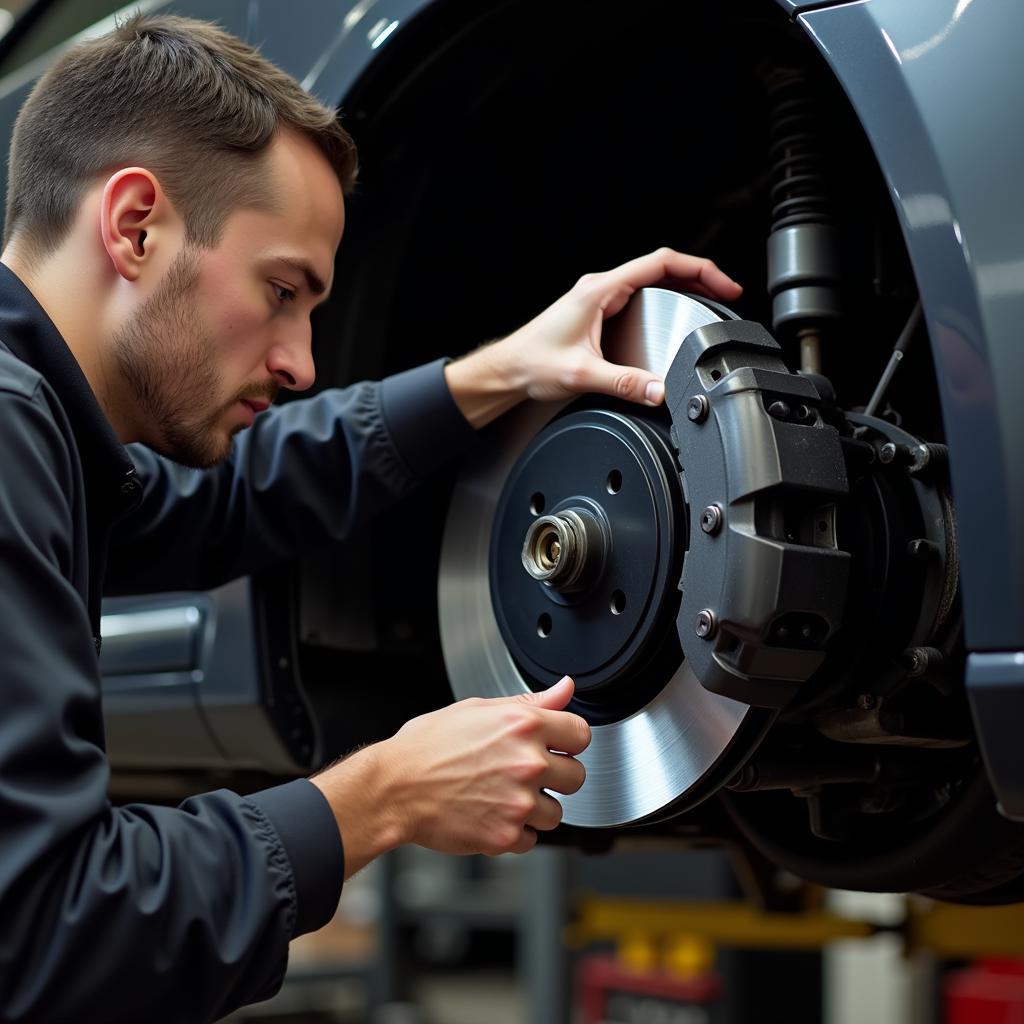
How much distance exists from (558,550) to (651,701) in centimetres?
12

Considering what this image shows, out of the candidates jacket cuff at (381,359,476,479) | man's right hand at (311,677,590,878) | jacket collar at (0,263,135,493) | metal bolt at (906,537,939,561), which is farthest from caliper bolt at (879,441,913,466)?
jacket collar at (0,263,135,493)

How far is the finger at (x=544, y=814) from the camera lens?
734 millimetres

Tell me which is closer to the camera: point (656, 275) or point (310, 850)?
point (310, 850)

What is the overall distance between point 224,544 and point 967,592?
0.66 metres

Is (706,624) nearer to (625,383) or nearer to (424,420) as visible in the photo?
(625,383)

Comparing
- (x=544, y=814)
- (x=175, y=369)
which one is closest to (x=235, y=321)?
(x=175, y=369)

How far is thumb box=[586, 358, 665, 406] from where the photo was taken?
0.82 metres

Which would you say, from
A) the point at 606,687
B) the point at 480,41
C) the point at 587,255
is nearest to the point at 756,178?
the point at 587,255

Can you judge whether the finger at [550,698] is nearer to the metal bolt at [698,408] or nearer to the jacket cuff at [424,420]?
the metal bolt at [698,408]

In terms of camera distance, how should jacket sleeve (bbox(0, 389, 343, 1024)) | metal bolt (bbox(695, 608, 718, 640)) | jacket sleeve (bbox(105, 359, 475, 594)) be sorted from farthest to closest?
jacket sleeve (bbox(105, 359, 475, 594)) < metal bolt (bbox(695, 608, 718, 640)) < jacket sleeve (bbox(0, 389, 343, 1024))

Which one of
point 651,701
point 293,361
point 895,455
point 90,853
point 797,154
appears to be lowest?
point 90,853

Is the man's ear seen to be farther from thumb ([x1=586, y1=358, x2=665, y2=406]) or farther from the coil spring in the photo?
the coil spring

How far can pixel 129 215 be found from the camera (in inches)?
33.1

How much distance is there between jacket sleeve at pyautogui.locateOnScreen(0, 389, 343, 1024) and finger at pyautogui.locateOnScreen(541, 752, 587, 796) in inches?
5.2
